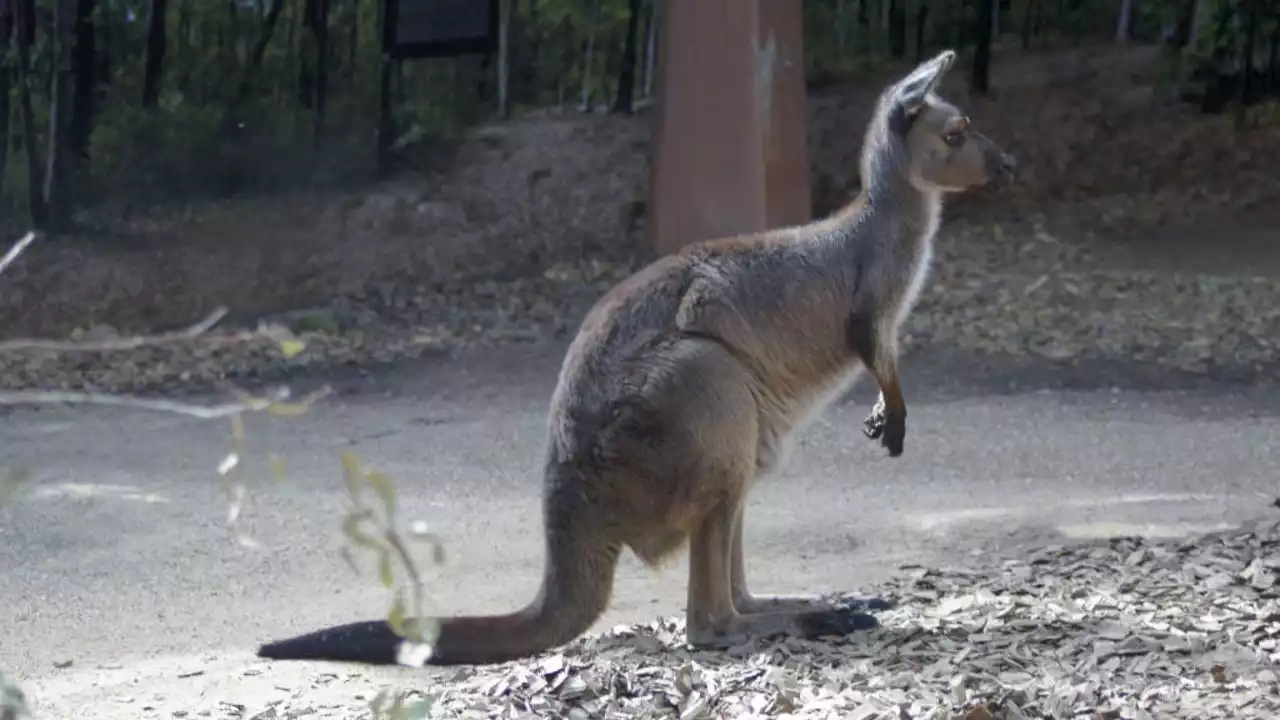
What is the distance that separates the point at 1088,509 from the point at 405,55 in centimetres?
724

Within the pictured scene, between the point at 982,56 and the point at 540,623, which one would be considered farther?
the point at 982,56

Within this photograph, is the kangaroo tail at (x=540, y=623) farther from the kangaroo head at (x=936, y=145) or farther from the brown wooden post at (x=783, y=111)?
the brown wooden post at (x=783, y=111)

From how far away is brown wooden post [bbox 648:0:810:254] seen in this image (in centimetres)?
1000

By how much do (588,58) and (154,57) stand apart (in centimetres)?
324

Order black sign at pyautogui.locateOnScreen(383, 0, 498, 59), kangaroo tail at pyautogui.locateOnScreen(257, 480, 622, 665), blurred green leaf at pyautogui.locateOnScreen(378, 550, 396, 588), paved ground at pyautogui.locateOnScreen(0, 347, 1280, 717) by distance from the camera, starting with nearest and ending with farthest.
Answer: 1. blurred green leaf at pyautogui.locateOnScreen(378, 550, 396, 588)
2. kangaroo tail at pyautogui.locateOnScreen(257, 480, 622, 665)
3. paved ground at pyautogui.locateOnScreen(0, 347, 1280, 717)
4. black sign at pyautogui.locateOnScreen(383, 0, 498, 59)

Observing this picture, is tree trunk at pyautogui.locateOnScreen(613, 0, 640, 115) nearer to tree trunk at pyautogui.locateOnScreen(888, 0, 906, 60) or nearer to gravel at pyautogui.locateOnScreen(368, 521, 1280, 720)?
tree trunk at pyautogui.locateOnScreen(888, 0, 906, 60)

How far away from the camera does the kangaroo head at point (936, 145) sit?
4656 millimetres

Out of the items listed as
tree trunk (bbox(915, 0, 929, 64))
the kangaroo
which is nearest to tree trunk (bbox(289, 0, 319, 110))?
tree trunk (bbox(915, 0, 929, 64))

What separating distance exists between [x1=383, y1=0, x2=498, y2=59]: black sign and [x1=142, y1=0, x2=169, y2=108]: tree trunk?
5.29 feet

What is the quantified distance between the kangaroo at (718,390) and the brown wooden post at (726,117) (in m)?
5.22

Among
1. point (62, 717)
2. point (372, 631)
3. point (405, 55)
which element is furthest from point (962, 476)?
point (405, 55)

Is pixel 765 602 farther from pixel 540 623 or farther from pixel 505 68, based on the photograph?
pixel 505 68

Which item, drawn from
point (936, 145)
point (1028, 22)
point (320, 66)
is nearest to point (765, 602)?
point (936, 145)

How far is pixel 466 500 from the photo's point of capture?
6.88 metres
